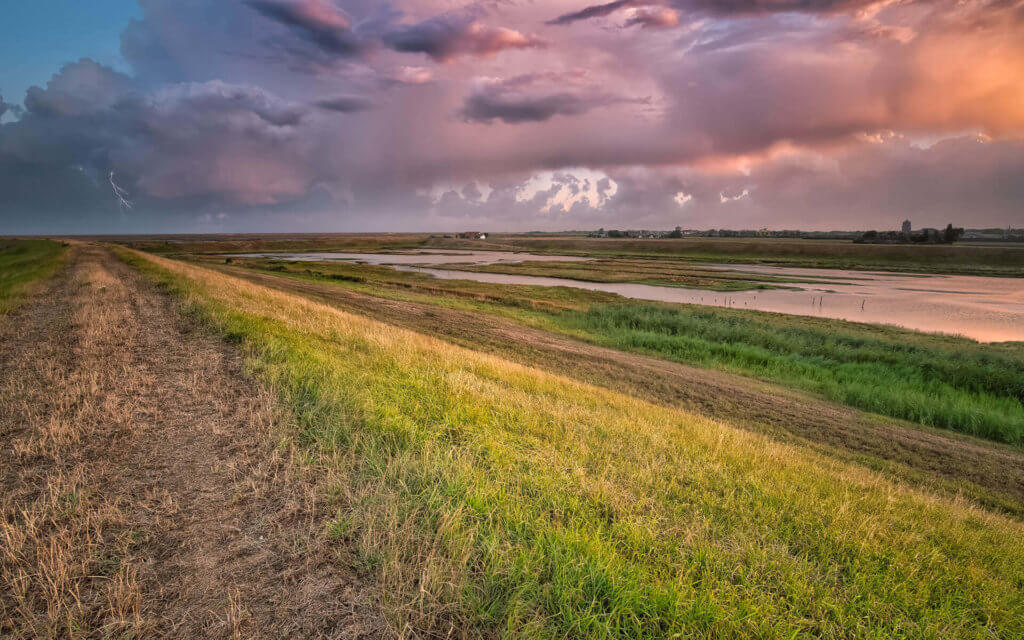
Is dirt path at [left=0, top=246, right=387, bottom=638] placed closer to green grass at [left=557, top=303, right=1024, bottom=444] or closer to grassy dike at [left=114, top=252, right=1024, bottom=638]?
grassy dike at [left=114, top=252, right=1024, bottom=638]

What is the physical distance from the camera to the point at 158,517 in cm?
374

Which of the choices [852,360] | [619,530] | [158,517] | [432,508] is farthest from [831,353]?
[158,517]

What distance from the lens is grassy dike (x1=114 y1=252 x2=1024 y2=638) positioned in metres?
3.11

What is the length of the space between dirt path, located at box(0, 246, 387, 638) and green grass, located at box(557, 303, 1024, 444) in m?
18.3

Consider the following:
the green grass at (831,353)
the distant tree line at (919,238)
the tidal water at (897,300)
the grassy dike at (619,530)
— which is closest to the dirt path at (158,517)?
the grassy dike at (619,530)

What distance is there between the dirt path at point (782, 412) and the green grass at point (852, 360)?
Answer: 5.51 ft

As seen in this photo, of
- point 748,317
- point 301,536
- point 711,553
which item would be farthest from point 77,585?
point 748,317

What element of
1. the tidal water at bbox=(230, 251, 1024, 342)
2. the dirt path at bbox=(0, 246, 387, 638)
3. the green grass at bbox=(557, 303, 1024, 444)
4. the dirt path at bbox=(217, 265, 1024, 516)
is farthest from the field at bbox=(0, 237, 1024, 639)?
the tidal water at bbox=(230, 251, 1024, 342)

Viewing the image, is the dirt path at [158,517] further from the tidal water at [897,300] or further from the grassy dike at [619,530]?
the tidal water at [897,300]

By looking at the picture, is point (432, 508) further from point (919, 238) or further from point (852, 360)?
point (919, 238)

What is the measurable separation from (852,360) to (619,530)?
22342 millimetres

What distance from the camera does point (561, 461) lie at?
18.1 feet

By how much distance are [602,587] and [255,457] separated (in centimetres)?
409

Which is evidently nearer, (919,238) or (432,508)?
(432,508)
